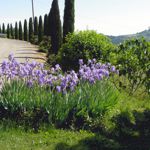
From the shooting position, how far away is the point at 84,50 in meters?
16.1

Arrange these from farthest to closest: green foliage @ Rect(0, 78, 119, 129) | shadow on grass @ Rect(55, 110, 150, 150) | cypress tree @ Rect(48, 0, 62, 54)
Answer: cypress tree @ Rect(48, 0, 62, 54)
green foliage @ Rect(0, 78, 119, 129)
shadow on grass @ Rect(55, 110, 150, 150)

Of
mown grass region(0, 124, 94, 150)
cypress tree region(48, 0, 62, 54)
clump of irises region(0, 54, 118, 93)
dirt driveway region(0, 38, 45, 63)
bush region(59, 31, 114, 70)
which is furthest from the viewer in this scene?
cypress tree region(48, 0, 62, 54)

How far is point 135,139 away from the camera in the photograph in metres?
8.77

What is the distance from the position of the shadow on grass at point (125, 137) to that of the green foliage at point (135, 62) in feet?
9.42

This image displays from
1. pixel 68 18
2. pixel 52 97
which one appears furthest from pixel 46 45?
pixel 52 97

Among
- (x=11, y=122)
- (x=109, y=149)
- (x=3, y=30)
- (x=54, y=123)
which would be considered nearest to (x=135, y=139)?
(x=109, y=149)

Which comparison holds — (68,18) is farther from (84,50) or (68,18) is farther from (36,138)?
(36,138)

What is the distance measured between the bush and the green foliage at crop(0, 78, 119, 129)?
6410 millimetres

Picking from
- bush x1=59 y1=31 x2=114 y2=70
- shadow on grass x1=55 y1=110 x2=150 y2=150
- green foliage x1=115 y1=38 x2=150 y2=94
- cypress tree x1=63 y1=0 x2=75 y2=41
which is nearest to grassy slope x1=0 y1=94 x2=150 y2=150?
shadow on grass x1=55 y1=110 x2=150 y2=150

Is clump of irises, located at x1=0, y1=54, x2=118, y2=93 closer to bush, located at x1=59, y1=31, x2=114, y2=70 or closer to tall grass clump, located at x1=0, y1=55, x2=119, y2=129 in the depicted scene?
tall grass clump, located at x1=0, y1=55, x2=119, y2=129

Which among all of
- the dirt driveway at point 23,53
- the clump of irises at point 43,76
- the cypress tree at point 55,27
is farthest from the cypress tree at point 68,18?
the clump of irises at point 43,76

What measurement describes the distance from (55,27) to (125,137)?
23.6 m

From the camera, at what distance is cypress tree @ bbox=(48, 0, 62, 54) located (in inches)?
1233

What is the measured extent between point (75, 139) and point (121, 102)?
346 centimetres
